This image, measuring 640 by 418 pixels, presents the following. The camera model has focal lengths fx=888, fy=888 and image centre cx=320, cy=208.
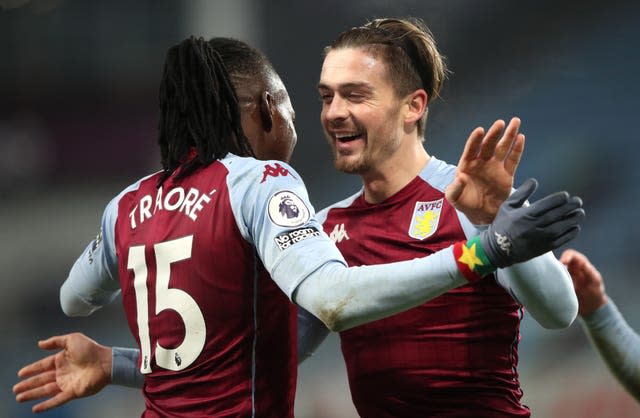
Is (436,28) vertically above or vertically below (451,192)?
above

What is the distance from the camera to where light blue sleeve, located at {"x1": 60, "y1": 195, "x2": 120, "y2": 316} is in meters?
2.32

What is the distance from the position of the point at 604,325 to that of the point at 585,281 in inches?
7.7

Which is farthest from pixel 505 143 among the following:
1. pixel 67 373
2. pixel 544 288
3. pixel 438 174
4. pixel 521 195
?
pixel 67 373

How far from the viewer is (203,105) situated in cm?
220

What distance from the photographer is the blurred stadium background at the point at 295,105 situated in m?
5.22

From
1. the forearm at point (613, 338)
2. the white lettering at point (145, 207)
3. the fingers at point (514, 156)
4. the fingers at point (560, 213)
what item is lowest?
the forearm at point (613, 338)

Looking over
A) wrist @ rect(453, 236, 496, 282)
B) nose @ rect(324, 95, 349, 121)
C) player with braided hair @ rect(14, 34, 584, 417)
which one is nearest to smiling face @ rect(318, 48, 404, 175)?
nose @ rect(324, 95, 349, 121)

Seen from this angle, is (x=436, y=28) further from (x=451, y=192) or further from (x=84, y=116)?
(x=451, y=192)

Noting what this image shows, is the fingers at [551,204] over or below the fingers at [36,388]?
over

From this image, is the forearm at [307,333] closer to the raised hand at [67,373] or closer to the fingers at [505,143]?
the raised hand at [67,373]

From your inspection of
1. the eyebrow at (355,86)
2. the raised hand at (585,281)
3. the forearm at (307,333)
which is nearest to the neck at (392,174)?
the eyebrow at (355,86)

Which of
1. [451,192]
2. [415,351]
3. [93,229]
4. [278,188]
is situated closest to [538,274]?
[451,192]

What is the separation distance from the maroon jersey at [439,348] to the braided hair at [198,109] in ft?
1.88

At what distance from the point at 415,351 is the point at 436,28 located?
344 centimetres
